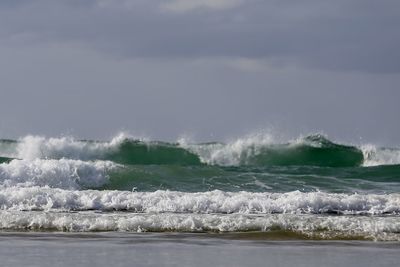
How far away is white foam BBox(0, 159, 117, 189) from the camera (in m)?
20.6

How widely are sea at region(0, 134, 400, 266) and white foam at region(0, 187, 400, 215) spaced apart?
2 cm

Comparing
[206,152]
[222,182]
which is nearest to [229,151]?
[206,152]

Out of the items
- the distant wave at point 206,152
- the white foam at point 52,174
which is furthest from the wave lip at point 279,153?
the white foam at point 52,174

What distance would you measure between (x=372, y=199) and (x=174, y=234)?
5.09 meters

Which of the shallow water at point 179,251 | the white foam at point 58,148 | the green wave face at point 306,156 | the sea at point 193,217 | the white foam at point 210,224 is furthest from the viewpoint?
the green wave face at point 306,156

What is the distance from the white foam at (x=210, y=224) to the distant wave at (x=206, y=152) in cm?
1627

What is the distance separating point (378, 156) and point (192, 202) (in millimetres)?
19856

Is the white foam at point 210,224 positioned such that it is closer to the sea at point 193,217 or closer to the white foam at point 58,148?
the sea at point 193,217

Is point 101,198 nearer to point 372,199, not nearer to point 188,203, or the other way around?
point 188,203

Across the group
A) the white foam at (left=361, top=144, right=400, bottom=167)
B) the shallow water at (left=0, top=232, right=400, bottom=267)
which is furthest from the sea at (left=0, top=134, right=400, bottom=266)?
the white foam at (left=361, top=144, right=400, bottom=167)

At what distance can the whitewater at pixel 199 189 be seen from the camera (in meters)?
14.6

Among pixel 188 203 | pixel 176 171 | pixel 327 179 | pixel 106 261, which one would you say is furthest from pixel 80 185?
pixel 106 261

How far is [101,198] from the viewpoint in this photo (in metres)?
17.4

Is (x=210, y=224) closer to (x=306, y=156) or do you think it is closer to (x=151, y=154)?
(x=151, y=154)
